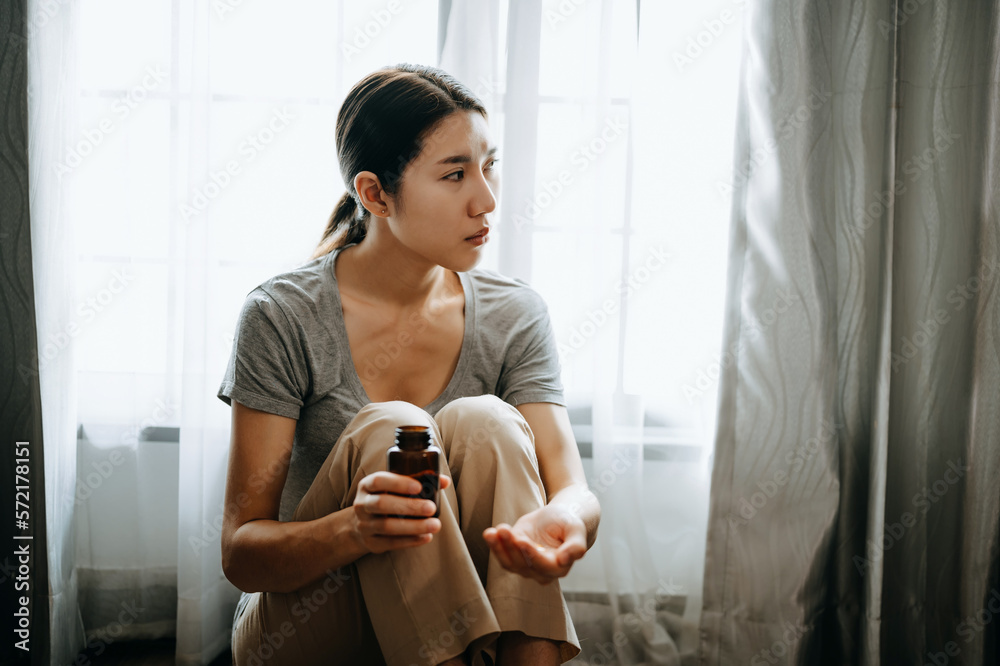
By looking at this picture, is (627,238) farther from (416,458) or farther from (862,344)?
(416,458)

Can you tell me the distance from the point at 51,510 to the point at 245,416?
76 cm

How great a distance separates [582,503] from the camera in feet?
3.57

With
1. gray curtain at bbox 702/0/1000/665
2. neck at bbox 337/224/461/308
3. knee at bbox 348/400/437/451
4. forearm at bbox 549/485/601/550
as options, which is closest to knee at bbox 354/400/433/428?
knee at bbox 348/400/437/451

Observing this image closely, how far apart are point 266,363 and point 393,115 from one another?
1.59 feet

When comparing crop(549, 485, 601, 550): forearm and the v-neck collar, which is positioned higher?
the v-neck collar

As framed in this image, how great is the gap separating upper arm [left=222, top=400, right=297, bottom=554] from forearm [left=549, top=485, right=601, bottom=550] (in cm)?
45

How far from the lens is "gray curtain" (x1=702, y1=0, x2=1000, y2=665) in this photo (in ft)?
4.85

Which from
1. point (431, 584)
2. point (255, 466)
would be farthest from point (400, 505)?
point (255, 466)

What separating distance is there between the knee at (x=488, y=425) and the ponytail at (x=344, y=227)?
480mm

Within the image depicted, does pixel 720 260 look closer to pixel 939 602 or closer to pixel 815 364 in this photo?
pixel 815 364

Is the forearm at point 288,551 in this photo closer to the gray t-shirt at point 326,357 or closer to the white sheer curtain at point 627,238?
the gray t-shirt at point 326,357

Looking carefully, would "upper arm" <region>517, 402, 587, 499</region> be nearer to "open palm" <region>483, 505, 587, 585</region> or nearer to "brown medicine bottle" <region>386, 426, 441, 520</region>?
"open palm" <region>483, 505, 587, 585</region>

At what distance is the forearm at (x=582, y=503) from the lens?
1.06 meters

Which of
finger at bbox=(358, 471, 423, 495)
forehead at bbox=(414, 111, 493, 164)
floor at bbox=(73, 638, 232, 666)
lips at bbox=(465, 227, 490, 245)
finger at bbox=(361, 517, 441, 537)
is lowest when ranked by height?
floor at bbox=(73, 638, 232, 666)
